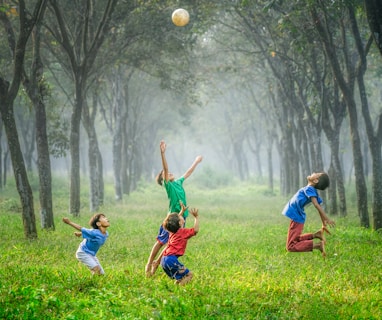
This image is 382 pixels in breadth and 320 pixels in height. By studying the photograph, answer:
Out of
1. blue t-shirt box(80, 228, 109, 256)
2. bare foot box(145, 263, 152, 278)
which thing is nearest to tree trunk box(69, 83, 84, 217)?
blue t-shirt box(80, 228, 109, 256)

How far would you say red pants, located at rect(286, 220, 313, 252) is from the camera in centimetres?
925

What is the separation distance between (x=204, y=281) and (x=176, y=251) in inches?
28.6

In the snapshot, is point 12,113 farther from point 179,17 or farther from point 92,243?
point 179,17

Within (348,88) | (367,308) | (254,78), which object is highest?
(254,78)

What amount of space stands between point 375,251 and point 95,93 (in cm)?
1531

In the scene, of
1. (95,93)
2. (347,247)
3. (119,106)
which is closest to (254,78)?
(119,106)

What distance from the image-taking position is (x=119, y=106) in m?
26.5

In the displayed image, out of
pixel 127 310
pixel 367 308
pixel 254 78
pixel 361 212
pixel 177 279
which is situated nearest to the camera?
pixel 127 310

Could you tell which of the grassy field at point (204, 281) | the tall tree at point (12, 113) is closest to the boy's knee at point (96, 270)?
the grassy field at point (204, 281)

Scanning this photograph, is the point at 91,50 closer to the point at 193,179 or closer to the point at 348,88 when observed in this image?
the point at 348,88

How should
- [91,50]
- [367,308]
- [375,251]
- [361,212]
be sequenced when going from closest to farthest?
[367,308]
[375,251]
[361,212]
[91,50]

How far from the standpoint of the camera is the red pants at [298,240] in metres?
9.25

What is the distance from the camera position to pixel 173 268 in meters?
6.84

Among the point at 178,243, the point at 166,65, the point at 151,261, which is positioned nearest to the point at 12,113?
the point at 151,261
